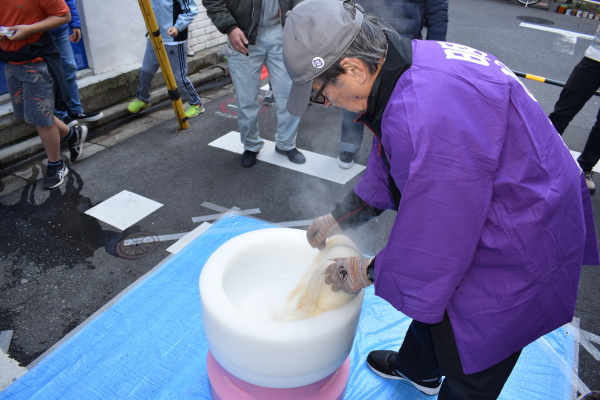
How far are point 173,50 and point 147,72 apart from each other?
0.37 meters

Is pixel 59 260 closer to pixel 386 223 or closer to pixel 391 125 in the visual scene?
pixel 386 223

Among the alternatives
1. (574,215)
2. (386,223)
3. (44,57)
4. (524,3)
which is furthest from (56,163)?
(524,3)

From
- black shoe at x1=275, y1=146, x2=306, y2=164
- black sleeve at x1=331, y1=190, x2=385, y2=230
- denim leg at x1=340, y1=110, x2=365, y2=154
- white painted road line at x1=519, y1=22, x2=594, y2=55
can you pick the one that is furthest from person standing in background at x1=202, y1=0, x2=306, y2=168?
white painted road line at x1=519, y1=22, x2=594, y2=55

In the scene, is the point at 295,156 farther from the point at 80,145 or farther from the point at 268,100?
the point at 80,145

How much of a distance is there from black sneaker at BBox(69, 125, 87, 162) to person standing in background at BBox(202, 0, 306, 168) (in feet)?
4.49

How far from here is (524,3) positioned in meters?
11.1

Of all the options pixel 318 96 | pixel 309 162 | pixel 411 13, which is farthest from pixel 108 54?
pixel 318 96

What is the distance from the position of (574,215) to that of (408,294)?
53 cm

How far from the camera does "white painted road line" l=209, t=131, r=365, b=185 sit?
379 cm

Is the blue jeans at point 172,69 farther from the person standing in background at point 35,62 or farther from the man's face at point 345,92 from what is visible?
the man's face at point 345,92

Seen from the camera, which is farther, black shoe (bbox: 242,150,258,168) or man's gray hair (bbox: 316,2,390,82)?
black shoe (bbox: 242,150,258,168)

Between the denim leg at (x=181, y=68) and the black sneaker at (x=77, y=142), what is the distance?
1113 millimetres

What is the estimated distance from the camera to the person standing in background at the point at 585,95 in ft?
11.3

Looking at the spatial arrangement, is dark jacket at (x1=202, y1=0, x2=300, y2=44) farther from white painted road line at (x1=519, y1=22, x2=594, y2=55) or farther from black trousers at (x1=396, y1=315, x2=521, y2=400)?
white painted road line at (x1=519, y1=22, x2=594, y2=55)
